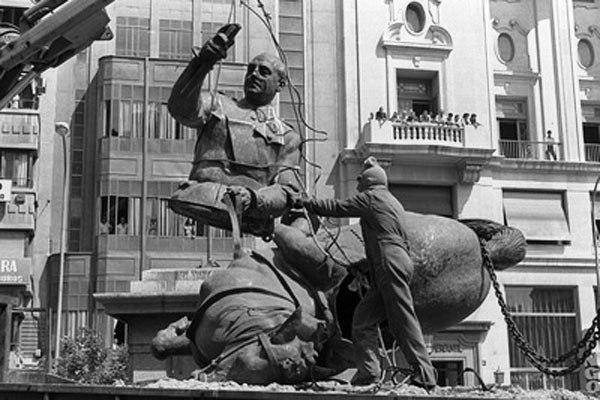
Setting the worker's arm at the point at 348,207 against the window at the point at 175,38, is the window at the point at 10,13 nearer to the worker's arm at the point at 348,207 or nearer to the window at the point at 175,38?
the window at the point at 175,38

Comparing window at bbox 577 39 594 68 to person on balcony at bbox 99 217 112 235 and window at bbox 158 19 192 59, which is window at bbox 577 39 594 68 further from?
person on balcony at bbox 99 217 112 235

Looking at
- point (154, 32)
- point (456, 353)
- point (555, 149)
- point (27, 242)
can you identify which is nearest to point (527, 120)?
point (555, 149)

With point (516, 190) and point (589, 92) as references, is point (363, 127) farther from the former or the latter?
point (589, 92)

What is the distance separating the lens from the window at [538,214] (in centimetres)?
3688

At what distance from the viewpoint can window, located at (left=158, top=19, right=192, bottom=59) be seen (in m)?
37.0

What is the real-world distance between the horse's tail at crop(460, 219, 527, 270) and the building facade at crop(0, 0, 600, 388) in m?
26.4

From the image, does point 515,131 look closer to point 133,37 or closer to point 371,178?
point 133,37

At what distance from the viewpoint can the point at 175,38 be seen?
3725 cm

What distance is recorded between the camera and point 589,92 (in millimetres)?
39969

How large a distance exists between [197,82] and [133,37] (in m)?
31.7

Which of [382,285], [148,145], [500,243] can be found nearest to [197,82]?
[382,285]

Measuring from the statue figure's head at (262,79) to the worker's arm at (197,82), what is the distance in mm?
405

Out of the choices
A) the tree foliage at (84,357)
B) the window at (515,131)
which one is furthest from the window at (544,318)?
the tree foliage at (84,357)

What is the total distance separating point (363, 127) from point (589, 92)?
11165 mm
